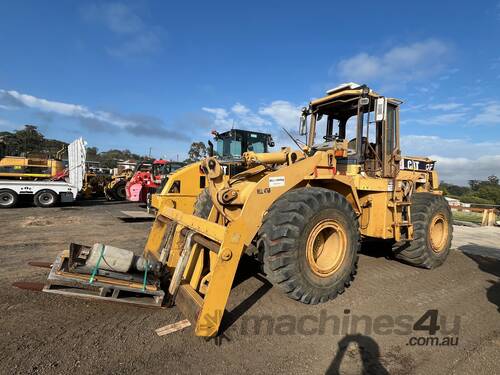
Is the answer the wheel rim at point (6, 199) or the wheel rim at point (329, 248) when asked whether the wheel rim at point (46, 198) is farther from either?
the wheel rim at point (329, 248)

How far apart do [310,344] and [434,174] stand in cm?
551

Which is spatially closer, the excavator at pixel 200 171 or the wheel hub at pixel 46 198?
the excavator at pixel 200 171

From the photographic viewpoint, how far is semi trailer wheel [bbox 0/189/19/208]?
13914 mm

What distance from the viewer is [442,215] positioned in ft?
19.5

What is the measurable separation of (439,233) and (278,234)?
4293 mm

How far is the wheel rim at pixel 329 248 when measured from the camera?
3816 millimetres

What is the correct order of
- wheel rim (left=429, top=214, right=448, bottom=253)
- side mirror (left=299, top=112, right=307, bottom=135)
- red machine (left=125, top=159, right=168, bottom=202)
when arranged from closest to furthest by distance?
wheel rim (left=429, top=214, right=448, bottom=253)
side mirror (left=299, top=112, right=307, bottom=135)
red machine (left=125, top=159, right=168, bottom=202)

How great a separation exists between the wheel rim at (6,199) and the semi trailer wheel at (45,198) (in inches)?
34.3

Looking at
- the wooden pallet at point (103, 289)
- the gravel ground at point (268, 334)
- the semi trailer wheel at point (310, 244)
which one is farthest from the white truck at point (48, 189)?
the semi trailer wheel at point (310, 244)

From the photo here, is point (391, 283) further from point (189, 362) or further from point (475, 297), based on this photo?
point (189, 362)

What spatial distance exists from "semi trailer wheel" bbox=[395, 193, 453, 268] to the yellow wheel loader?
0.06 ft

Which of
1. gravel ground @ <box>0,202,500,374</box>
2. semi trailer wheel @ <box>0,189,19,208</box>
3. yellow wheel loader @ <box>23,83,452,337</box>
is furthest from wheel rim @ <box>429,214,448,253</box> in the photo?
semi trailer wheel @ <box>0,189,19,208</box>

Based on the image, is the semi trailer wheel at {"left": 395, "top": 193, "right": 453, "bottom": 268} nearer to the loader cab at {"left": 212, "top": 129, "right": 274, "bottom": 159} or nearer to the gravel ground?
the gravel ground

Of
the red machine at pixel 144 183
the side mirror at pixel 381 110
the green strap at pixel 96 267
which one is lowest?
the green strap at pixel 96 267
